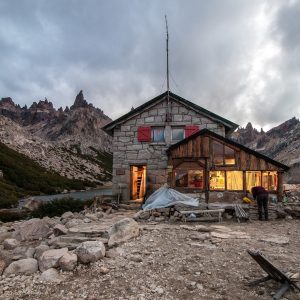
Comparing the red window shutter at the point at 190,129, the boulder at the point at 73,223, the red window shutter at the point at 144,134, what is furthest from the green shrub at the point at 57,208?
the red window shutter at the point at 190,129

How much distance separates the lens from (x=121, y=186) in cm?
2089

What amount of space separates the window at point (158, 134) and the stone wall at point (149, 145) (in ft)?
0.98

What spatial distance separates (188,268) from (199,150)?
440 inches

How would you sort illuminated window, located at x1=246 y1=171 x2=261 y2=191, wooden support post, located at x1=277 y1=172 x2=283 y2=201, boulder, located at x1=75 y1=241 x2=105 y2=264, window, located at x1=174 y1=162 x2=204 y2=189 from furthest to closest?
1. window, located at x1=174 y1=162 x2=204 y2=189
2. illuminated window, located at x1=246 y1=171 x2=261 y2=191
3. wooden support post, located at x1=277 y1=172 x2=283 y2=201
4. boulder, located at x1=75 y1=241 x2=105 y2=264

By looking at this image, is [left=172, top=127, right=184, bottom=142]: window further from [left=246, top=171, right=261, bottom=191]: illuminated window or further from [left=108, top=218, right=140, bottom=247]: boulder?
[left=108, top=218, right=140, bottom=247]: boulder

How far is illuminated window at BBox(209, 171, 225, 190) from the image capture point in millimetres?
17906

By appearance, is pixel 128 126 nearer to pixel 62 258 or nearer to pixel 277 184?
pixel 277 184

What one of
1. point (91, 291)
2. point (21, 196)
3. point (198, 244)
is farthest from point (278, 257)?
point (21, 196)

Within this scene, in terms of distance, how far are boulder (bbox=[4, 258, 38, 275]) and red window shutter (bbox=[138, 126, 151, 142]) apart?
13.9 m

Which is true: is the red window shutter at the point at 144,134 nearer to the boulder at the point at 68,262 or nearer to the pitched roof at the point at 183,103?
the pitched roof at the point at 183,103

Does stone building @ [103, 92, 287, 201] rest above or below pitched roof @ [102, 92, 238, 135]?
below

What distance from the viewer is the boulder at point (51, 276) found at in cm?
707

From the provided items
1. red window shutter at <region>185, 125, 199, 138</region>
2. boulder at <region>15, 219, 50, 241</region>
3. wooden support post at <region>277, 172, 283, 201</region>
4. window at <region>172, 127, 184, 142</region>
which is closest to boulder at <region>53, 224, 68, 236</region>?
boulder at <region>15, 219, 50, 241</region>

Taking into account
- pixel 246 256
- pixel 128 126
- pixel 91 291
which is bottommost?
pixel 91 291
